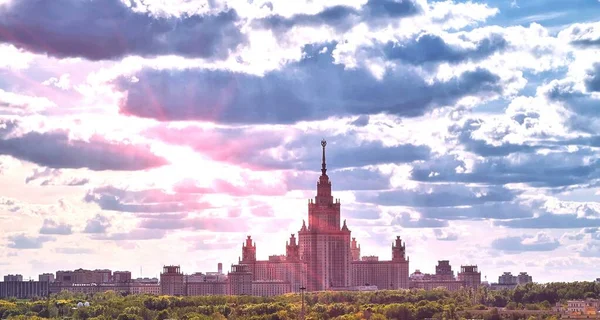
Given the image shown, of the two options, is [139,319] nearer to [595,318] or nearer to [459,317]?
[459,317]

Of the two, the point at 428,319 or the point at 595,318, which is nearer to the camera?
the point at 595,318

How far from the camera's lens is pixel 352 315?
194250 mm

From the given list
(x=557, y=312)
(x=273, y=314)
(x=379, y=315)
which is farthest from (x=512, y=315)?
(x=273, y=314)

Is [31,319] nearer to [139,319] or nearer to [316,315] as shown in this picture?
[139,319]

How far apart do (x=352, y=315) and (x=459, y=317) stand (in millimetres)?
15228

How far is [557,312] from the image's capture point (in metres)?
196

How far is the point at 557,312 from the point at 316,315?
34909mm

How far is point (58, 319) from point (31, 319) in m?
7.60

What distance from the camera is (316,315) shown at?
654ft

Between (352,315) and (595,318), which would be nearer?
(595,318)

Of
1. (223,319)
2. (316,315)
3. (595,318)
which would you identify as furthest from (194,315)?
(595,318)

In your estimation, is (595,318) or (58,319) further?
(58,319)

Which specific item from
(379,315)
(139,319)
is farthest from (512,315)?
(139,319)

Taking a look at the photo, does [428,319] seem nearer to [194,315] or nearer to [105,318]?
[194,315]
